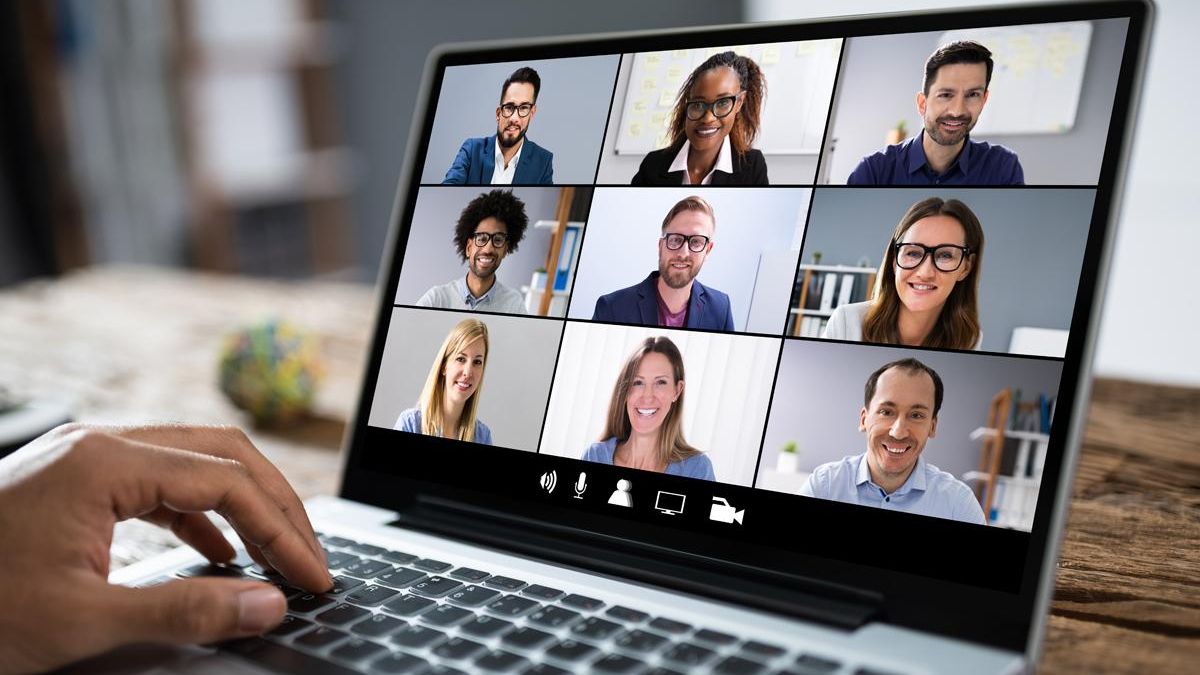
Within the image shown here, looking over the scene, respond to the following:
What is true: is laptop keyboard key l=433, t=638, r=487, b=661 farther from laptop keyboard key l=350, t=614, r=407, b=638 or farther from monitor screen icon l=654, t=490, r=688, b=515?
monitor screen icon l=654, t=490, r=688, b=515

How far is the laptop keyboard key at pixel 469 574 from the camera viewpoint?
0.55 meters

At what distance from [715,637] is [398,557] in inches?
8.8

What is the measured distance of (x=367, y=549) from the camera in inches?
23.8

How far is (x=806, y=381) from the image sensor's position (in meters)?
0.53

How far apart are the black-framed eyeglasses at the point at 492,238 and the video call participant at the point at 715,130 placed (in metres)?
0.10

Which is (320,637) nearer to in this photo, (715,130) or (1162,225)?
(715,130)

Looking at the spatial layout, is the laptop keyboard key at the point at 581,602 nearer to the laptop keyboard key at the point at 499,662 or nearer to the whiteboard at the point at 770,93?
the laptop keyboard key at the point at 499,662

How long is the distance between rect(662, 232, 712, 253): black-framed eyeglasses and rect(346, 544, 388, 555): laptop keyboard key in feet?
0.88

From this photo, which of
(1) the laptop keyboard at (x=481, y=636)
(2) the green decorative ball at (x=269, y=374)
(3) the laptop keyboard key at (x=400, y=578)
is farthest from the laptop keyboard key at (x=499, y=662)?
(2) the green decorative ball at (x=269, y=374)

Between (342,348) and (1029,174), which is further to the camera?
(342,348)

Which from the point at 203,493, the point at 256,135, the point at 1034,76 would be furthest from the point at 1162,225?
the point at 256,135

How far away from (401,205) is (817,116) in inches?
12.4

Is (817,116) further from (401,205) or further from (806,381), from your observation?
(401,205)

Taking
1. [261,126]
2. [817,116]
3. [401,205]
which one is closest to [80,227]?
[261,126]
